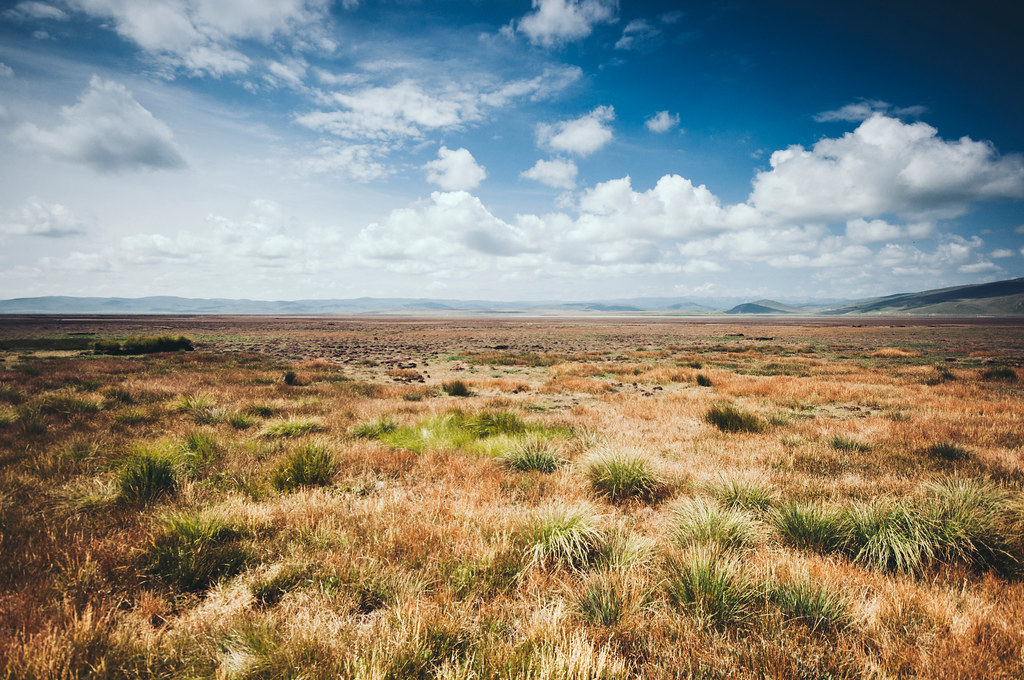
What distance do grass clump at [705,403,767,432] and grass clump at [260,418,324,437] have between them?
9.03 m

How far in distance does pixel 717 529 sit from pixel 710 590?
38.7 inches

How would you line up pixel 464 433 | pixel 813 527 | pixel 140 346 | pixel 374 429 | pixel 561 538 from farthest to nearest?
pixel 140 346, pixel 374 429, pixel 464 433, pixel 813 527, pixel 561 538

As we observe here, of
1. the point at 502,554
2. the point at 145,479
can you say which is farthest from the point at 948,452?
the point at 145,479

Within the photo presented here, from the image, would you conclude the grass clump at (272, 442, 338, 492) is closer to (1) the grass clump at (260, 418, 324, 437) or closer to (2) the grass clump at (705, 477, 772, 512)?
(1) the grass clump at (260, 418, 324, 437)

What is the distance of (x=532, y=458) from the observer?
638cm

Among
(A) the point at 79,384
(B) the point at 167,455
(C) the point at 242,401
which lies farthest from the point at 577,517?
(A) the point at 79,384

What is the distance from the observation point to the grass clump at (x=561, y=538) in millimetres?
3600

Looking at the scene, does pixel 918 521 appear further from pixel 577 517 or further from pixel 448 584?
pixel 448 584

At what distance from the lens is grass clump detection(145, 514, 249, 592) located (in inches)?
131

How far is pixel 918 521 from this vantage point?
4.11m

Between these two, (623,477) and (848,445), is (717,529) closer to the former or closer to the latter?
(623,477)

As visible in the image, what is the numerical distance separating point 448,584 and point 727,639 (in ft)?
6.71

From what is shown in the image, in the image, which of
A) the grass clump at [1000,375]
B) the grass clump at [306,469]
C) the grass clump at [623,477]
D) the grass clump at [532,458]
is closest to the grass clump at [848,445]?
the grass clump at [623,477]

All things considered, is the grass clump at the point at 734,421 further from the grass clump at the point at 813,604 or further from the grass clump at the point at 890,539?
the grass clump at the point at 813,604
